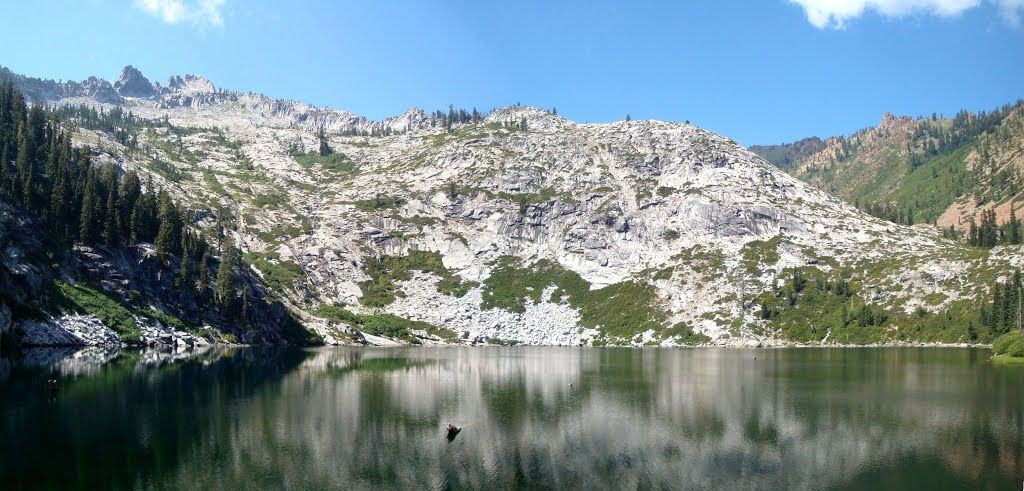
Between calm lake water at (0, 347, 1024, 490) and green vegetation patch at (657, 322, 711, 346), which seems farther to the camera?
green vegetation patch at (657, 322, 711, 346)

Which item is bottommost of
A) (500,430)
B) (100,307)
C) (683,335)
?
(683,335)

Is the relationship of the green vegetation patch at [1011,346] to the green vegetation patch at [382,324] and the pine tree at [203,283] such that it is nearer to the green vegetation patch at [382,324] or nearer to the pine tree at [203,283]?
the green vegetation patch at [382,324]

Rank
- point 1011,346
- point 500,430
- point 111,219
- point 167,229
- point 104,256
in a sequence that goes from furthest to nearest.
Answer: point 167,229
point 111,219
point 104,256
point 1011,346
point 500,430

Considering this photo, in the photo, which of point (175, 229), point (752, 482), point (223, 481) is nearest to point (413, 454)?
point (223, 481)

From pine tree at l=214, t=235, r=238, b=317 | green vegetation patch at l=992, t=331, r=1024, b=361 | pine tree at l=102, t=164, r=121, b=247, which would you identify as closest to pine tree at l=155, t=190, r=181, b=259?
pine tree at l=102, t=164, r=121, b=247

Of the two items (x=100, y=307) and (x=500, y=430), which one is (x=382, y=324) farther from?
(x=500, y=430)

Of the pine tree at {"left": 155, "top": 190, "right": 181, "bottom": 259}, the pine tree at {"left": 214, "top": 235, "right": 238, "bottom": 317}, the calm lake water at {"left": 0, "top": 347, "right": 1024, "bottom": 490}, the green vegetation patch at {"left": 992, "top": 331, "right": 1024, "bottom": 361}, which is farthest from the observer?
the pine tree at {"left": 214, "top": 235, "right": 238, "bottom": 317}

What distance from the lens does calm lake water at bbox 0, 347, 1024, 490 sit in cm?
3547

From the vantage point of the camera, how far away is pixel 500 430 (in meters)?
50.5

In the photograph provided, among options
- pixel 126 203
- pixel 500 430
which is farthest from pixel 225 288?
pixel 500 430

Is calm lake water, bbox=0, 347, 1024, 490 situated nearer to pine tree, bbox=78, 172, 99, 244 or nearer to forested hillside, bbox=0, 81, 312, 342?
forested hillside, bbox=0, 81, 312, 342

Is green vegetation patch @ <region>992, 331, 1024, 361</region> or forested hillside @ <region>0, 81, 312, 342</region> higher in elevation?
forested hillside @ <region>0, 81, 312, 342</region>

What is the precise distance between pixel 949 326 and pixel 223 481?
17371cm

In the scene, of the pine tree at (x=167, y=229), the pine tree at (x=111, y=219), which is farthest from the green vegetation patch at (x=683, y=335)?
the pine tree at (x=111, y=219)
